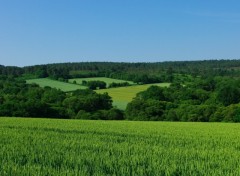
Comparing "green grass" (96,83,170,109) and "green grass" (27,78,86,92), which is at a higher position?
"green grass" (27,78,86,92)

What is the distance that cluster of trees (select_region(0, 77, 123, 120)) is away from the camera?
8119 centimetres

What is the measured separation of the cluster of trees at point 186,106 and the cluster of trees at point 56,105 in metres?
5.35

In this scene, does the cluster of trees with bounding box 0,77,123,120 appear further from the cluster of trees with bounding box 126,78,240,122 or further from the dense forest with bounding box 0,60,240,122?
the cluster of trees with bounding box 126,78,240,122

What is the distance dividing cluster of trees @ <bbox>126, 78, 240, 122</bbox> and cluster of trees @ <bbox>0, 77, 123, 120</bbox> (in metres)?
5.35

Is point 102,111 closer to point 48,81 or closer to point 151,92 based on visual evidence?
point 151,92

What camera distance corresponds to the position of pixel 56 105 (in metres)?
89.5

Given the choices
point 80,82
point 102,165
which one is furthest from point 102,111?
point 102,165

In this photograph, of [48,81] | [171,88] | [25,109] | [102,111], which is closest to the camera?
[25,109]

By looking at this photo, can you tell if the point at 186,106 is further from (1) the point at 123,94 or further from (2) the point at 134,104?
(1) the point at 123,94

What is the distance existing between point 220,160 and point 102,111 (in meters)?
77.4

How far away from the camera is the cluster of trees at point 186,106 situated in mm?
75350

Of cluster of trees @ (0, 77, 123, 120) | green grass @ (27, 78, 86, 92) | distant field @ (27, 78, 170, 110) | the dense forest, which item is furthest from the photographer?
green grass @ (27, 78, 86, 92)

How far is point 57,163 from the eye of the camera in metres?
10.5

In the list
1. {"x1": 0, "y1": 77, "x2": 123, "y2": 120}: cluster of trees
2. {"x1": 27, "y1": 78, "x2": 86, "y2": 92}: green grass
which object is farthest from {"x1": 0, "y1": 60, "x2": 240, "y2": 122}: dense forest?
{"x1": 27, "y1": 78, "x2": 86, "y2": 92}: green grass
